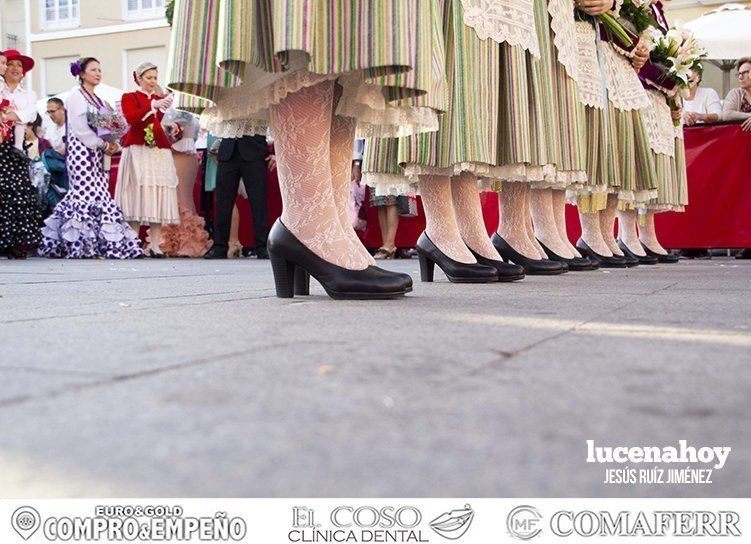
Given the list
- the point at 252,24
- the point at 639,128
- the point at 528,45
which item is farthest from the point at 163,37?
the point at 252,24

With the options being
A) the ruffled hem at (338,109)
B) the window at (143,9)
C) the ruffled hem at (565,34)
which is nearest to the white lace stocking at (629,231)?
the ruffled hem at (565,34)

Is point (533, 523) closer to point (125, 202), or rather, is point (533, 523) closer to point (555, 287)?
point (555, 287)

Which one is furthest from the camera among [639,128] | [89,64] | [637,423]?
[89,64]

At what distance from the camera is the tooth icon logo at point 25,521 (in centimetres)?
47

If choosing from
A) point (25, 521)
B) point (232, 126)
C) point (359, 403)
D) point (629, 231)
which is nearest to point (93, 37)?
point (629, 231)

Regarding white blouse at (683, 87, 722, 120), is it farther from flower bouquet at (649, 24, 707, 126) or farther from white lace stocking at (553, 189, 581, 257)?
white lace stocking at (553, 189, 581, 257)

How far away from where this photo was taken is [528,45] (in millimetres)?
2740

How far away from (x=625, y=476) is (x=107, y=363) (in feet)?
1.70

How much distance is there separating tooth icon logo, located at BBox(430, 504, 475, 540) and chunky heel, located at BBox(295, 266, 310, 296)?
1.35m

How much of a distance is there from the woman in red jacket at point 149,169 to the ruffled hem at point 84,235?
0.31 metres

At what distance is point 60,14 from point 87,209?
12321 millimetres

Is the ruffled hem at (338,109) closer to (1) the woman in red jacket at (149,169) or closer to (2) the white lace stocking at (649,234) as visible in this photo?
(2) the white lace stocking at (649,234)

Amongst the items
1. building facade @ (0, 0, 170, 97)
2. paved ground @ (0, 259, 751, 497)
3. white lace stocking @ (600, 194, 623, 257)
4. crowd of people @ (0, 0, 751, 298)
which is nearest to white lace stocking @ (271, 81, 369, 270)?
crowd of people @ (0, 0, 751, 298)

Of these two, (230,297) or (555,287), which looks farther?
(555,287)
